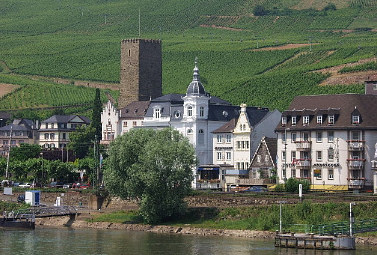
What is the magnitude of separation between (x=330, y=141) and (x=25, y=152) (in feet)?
204

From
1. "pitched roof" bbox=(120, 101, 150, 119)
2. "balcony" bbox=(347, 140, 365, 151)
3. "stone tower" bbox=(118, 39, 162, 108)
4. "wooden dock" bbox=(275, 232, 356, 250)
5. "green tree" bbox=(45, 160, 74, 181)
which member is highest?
"stone tower" bbox=(118, 39, 162, 108)

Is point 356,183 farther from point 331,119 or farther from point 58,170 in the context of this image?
point 58,170

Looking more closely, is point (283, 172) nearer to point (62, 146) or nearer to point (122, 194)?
point (122, 194)

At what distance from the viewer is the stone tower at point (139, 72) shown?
163 metres

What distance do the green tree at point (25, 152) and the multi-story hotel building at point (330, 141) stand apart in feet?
175

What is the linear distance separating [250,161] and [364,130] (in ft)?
65.9

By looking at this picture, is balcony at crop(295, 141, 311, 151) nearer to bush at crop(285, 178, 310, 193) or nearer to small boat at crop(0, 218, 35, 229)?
bush at crop(285, 178, 310, 193)

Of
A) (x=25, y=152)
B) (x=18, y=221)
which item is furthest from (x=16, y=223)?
(x=25, y=152)

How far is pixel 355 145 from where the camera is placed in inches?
4198

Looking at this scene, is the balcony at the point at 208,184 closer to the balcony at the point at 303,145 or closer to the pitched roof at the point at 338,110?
the pitched roof at the point at 338,110

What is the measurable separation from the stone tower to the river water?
2428 inches

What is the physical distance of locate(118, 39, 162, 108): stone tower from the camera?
6412 inches

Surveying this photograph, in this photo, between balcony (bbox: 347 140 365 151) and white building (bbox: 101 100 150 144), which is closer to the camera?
balcony (bbox: 347 140 365 151)

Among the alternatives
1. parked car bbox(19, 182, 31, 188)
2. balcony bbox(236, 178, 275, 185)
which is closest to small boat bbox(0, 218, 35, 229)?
balcony bbox(236, 178, 275, 185)
